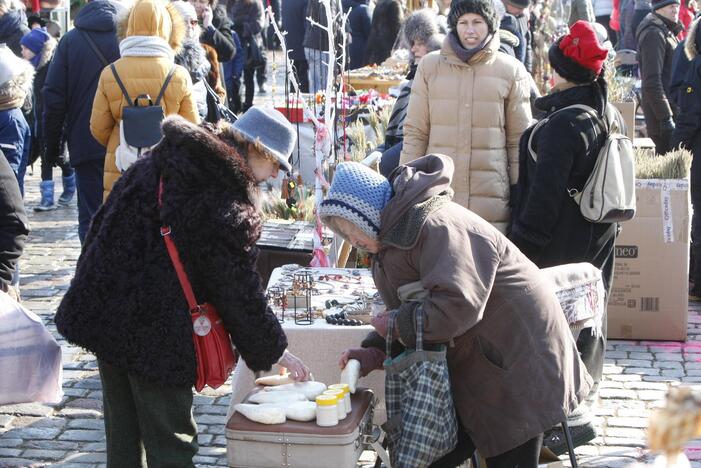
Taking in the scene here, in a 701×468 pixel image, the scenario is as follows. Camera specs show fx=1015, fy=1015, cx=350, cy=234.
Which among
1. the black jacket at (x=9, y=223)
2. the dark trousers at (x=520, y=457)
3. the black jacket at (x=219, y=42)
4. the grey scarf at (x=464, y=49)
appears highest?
the black jacket at (x=219, y=42)

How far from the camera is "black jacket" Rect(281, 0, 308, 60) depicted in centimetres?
1373

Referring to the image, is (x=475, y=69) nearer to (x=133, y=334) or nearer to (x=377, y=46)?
(x=133, y=334)

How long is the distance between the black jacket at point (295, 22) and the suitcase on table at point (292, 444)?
36.1 ft

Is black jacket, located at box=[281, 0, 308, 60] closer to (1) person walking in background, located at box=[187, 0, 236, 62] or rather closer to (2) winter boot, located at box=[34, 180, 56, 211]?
(1) person walking in background, located at box=[187, 0, 236, 62]

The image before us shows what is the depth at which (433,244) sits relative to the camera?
9.94 ft

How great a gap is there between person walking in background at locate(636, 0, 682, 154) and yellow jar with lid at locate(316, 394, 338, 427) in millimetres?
6790

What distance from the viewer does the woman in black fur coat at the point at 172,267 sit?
296 cm

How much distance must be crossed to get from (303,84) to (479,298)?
453 inches

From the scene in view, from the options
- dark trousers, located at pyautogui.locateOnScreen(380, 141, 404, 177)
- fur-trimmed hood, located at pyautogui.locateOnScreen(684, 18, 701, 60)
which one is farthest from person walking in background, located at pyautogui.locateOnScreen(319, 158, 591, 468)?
fur-trimmed hood, located at pyautogui.locateOnScreen(684, 18, 701, 60)

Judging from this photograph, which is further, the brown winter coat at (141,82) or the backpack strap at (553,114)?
the brown winter coat at (141,82)

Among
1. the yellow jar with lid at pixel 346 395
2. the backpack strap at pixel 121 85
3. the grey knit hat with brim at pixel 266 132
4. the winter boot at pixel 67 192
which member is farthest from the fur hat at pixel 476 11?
the winter boot at pixel 67 192

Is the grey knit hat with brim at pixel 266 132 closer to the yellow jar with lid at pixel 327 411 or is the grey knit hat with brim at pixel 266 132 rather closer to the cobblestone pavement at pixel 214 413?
the yellow jar with lid at pixel 327 411

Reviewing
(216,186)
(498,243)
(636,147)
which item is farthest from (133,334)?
(636,147)

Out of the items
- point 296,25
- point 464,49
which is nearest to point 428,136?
point 464,49
